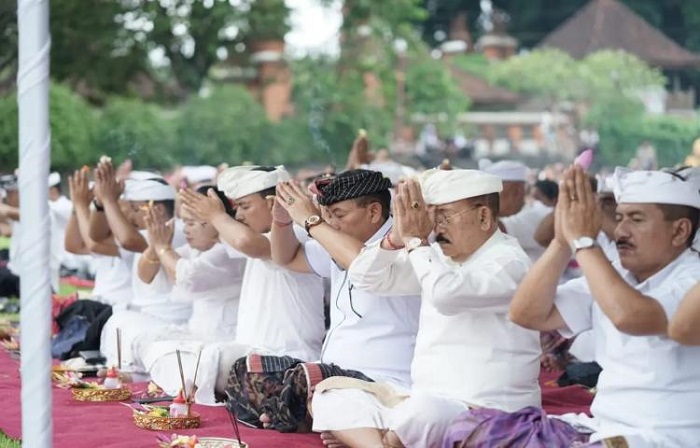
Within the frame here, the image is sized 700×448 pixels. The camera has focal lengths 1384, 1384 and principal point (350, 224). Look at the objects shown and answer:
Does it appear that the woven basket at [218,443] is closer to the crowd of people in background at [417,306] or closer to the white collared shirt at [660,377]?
the crowd of people in background at [417,306]

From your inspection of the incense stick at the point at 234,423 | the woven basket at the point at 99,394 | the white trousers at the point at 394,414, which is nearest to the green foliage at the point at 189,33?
the woven basket at the point at 99,394

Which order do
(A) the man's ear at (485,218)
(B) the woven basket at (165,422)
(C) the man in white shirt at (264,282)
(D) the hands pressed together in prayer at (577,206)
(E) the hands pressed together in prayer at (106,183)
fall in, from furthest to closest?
1. (E) the hands pressed together in prayer at (106,183)
2. (C) the man in white shirt at (264,282)
3. (B) the woven basket at (165,422)
4. (A) the man's ear at (485,218)
5. (D) the hands pressed together in prayer at (577,206)

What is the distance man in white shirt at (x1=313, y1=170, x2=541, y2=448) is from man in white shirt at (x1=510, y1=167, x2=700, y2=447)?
34 cm

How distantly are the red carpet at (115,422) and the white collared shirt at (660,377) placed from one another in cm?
159

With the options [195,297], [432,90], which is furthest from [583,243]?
[432,90]

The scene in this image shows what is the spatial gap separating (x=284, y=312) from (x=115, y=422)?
1.04 metres

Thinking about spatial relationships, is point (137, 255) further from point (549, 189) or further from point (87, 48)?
point (87, 48)

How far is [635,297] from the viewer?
14.5ft

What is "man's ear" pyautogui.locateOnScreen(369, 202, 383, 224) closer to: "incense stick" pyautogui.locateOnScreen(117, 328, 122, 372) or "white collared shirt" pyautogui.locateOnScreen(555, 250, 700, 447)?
"white collared shirt" pyautogui.locateOnScreen(555, 250, 700, 447)

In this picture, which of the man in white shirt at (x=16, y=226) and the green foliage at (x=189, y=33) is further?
the green foliage at (x=189, y=33)

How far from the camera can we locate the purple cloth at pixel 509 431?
4918 millimetres

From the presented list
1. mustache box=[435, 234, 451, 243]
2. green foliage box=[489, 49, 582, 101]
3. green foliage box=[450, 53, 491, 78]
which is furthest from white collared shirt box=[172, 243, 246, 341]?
green foliage box=[450, 53, 491, 78]

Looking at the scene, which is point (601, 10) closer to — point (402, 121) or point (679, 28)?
point (679, 28)

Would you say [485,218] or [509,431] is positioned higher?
[485,218]
